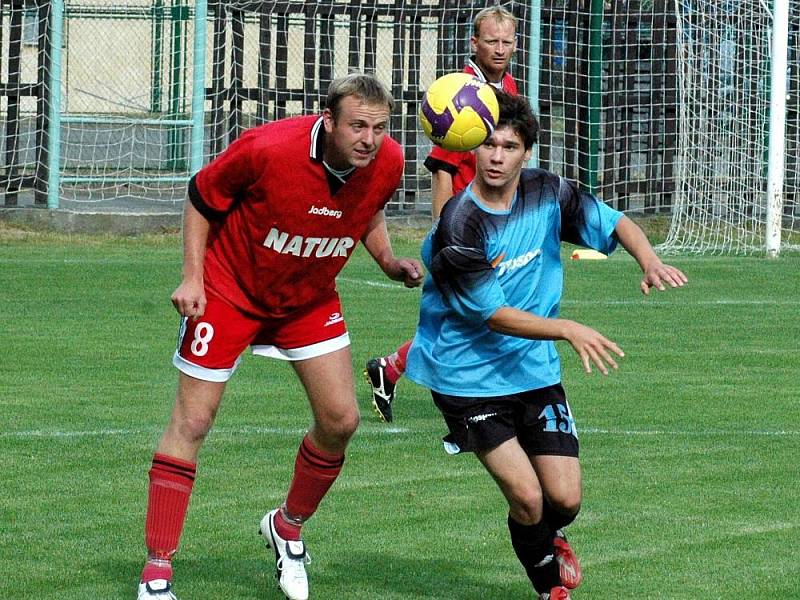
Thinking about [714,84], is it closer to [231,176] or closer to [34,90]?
[34,90]

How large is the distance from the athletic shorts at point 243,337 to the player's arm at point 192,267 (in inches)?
4.1

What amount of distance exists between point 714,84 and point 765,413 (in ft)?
33.2

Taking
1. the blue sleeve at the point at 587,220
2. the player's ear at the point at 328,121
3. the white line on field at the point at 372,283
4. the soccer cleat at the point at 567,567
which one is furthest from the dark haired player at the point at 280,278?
the white line on field at the point at 372,283

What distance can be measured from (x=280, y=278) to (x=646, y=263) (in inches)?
49.0

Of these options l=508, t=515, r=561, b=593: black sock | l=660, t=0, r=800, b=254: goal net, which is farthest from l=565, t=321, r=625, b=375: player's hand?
l=660, t=0, r=800, b=254: goal net

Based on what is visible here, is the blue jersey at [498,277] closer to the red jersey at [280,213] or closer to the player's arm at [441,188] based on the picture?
the red jersey at [280,213]

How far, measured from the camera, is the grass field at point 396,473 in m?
5.71

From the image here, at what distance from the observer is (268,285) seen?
18.1 ft

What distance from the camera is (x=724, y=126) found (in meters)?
18.2

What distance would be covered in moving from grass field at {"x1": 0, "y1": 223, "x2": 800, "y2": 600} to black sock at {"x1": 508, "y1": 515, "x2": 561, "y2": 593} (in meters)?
0.18

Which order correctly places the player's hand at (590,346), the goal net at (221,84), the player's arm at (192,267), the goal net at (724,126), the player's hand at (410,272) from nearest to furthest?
the player's hand at (590,346) < the player's arm at (192,267) < the player's hand at (410,272) < the goal net at (724,126) < the goal net at (221,84)

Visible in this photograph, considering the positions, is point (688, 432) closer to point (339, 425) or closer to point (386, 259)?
point (386, 259)

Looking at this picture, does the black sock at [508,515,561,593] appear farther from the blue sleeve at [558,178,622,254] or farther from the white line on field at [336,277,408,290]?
the white line on field at [336,277,408,290]

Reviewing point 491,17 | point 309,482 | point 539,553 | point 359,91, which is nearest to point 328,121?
point 359,91
